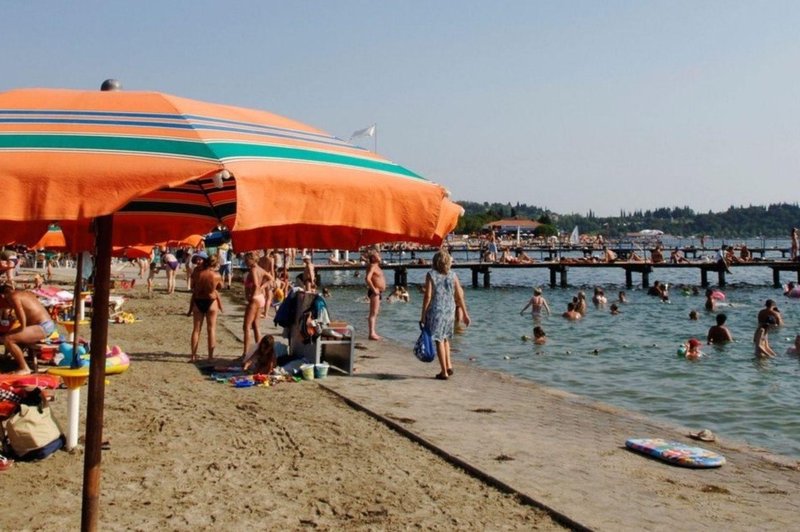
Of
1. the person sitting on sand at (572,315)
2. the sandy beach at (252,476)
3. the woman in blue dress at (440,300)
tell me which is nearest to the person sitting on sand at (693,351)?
the woman in blue dress at (440,300)

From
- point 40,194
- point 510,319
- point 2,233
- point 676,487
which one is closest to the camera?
point 40,194

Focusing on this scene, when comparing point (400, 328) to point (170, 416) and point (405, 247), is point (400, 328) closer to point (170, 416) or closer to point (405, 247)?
point (170, 416)

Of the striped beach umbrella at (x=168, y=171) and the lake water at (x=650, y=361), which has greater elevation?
the striped beach umbrella at (x=168, y=171)

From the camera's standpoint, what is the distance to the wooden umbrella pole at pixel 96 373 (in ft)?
11.3

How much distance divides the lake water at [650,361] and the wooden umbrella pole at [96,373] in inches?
310

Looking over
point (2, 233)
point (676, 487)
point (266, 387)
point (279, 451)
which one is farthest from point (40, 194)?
point (266, 387)

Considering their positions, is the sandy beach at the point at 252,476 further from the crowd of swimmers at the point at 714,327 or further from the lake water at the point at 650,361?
the crowd of swimmers at the point at 714,327

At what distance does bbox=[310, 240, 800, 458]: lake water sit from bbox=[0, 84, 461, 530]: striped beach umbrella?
7.49 metres

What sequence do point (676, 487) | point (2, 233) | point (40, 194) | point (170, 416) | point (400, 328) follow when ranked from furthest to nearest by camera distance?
point (400, 328) < point (170, 416) < point (676, 487) < point (2, 233) < point (40, 194)

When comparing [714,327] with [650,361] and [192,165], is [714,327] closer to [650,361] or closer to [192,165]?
[650,361]

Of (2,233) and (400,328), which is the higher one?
(2,233)

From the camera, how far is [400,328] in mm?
21875

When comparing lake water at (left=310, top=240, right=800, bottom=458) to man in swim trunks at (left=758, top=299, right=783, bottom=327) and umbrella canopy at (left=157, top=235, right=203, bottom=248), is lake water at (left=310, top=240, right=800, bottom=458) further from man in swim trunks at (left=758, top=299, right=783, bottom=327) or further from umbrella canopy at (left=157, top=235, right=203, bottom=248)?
umbrella canopy at (left=157, top=235, right=203, bottom=248)

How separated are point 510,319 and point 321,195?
23.4 metres
